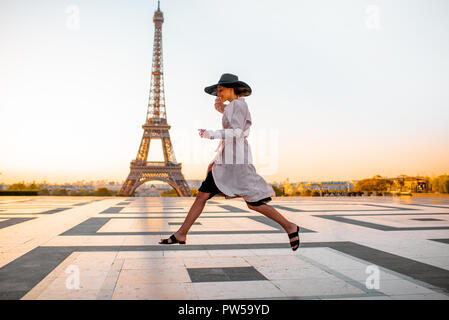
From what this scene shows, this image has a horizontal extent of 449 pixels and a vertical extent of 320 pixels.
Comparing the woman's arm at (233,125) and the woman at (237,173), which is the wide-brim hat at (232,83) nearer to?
the woman at (237,173)

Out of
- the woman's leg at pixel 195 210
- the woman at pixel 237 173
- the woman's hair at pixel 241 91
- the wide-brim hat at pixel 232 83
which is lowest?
the woman's leg at pixel 195 210

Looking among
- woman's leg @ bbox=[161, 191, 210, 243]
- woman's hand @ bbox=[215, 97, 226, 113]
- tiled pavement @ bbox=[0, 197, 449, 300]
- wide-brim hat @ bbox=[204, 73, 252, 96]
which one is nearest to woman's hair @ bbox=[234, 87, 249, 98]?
wide-brim hat @ bbox=[204, 73, 252, 96]

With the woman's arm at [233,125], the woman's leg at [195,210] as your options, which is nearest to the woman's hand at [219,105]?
the woman's arm at [233,125]

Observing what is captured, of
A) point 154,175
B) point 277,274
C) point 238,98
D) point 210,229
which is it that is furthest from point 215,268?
point 154,175

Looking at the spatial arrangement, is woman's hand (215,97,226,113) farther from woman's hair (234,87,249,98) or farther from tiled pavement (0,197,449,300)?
tiled pavement (0,197,449,300)

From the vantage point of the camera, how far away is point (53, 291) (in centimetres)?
252

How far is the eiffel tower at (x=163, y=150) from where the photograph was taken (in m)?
37.3

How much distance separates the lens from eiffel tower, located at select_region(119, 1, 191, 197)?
37344 mm

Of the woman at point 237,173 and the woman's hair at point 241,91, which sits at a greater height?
the woman's hair at point 241,91

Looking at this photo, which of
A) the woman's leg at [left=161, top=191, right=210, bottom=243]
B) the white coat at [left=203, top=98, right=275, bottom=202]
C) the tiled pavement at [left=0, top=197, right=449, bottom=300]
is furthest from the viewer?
the woman's leg at [left=161, top=191, right=210, bottom=243]

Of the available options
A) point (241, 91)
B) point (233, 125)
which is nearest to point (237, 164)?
point (233, 125)
